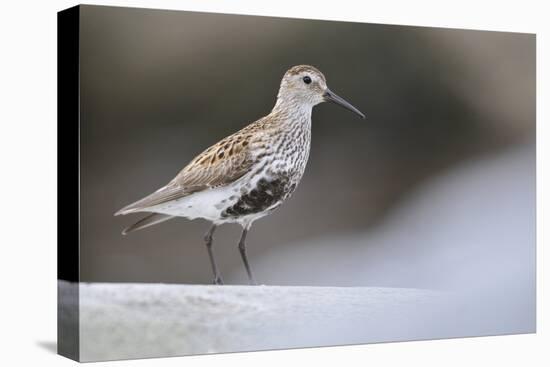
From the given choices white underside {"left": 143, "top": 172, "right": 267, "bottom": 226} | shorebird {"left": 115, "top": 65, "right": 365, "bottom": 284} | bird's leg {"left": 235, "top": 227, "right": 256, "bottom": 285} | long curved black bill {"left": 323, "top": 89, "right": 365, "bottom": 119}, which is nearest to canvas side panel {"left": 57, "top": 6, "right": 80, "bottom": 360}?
shorebird {"left": 115, "top": 65, "right": 365, "bottom": 284}

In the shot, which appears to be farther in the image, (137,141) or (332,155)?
(332,155)

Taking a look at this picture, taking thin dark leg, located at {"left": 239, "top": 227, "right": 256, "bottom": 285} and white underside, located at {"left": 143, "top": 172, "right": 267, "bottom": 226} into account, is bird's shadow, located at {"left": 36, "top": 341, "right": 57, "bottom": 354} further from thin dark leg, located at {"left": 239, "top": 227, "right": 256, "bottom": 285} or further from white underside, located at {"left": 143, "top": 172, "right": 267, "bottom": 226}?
thin dark leg, located at {"left": 239, "top": 227, "right": 256, "bottom": 285}

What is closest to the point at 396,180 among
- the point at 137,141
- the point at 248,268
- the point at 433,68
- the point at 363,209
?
the point at 363,209

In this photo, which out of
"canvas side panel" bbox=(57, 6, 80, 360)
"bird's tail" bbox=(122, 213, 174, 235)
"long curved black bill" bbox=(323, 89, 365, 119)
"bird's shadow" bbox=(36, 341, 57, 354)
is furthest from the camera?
"long curved black bill" bbox=(323, 89, 365, 119)

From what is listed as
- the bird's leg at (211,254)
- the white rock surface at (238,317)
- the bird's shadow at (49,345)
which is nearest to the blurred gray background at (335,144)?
the bird's leg at (211,254)

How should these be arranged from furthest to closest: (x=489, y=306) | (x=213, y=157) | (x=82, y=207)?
(x=489, y=306) → (x=213, y=157) → (x=82, y=207)

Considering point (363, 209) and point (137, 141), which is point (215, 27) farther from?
point (363, 209)

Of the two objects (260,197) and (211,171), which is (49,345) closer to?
(211,171)
